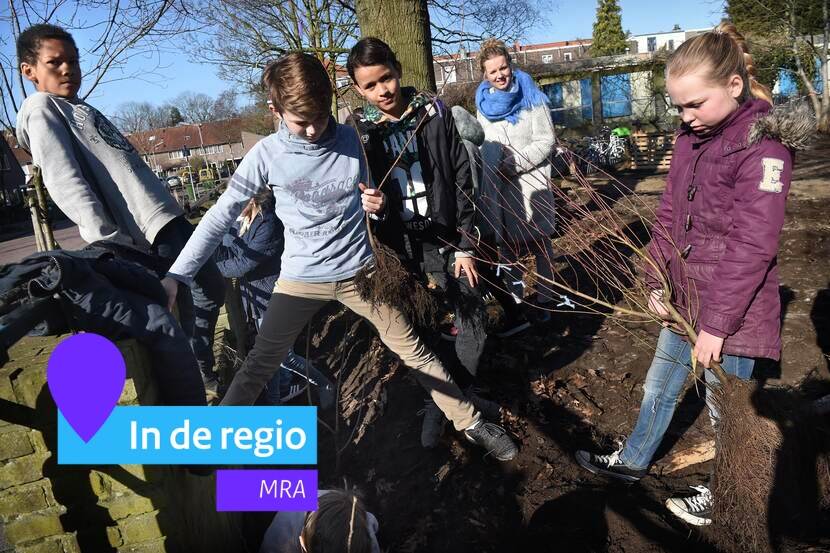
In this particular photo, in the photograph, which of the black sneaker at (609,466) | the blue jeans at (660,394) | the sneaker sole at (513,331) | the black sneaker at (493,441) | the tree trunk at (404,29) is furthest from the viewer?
the tree trunk at (404,29)

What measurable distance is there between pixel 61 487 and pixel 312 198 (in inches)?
58.1

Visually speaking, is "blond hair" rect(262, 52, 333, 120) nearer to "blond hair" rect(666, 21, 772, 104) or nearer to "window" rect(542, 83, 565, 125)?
"blond hair" rect(666, 21, 772, 104)

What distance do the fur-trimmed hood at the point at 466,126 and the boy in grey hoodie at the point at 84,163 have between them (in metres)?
1.59

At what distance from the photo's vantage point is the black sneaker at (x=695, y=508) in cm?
244

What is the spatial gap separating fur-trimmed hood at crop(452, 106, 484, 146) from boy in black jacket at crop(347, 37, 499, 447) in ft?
1.15

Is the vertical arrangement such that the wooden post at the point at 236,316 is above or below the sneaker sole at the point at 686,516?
above

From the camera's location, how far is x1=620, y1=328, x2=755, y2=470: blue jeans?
2518mm

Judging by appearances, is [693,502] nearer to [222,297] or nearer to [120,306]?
[120,306]

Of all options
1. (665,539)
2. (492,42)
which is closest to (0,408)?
(665,539)

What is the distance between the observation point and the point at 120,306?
1.78 meters

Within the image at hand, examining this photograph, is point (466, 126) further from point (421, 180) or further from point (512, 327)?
point (512, 327)

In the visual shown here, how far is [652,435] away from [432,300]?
118 cm

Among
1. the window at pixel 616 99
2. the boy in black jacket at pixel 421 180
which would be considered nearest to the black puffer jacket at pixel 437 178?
the boy in black jacket at pixel 421 180

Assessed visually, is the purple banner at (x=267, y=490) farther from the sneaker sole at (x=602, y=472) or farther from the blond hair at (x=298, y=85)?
the sneaker sole at (x=602, y=472)
